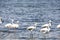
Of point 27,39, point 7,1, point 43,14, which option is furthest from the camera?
point 7,1

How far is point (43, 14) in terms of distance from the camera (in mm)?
10289

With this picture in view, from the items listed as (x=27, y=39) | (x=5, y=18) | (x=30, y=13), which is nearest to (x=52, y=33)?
(x=27, y=39)

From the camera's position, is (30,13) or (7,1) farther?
(7,1)

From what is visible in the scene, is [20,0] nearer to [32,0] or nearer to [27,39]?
[32,0]

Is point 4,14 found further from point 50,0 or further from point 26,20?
point 50,0

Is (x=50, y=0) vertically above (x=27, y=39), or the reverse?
(x=50, y=0)

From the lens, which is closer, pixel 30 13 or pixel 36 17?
pixel 36 17

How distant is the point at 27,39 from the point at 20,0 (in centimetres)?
903

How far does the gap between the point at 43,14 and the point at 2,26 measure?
2.65 meters

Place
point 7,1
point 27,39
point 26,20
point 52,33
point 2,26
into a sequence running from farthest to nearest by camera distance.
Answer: point 7,1, point 26,20, point 2,26, point 52,33, point 27,39

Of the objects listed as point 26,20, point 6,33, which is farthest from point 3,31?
point 26,20

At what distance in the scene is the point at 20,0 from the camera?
608 inches

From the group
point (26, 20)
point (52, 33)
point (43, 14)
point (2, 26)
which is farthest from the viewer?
point (43, 14)

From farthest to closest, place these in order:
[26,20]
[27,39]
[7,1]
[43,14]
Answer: [7,1], [43,14], [26,20], [27,39]
